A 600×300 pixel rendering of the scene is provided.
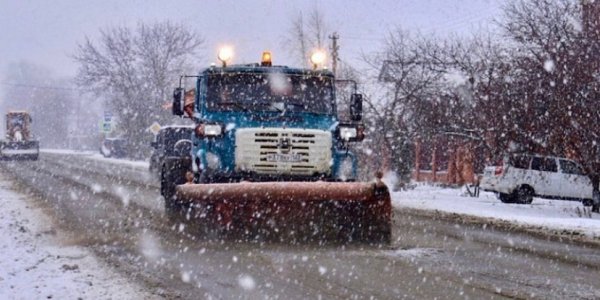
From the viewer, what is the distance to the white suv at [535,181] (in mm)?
20625

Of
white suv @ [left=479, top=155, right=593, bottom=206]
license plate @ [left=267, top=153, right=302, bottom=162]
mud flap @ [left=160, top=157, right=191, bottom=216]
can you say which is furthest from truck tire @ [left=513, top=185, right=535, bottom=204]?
license plate @ [left=267, top=153, right=302, bottom=162]

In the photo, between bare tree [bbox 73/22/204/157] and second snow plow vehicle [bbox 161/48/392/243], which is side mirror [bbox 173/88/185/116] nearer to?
second snow plow vehicle [bbox 161/48/392/243]

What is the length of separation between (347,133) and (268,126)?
4.11ft

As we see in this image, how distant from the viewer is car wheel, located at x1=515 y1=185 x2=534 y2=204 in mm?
20828

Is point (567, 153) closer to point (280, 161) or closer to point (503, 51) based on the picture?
point (503, 51)

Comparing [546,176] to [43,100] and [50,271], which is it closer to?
[50,271]

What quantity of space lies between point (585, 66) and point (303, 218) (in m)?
8.55

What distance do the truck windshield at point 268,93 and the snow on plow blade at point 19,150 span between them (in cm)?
3652

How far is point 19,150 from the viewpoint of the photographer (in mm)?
43844

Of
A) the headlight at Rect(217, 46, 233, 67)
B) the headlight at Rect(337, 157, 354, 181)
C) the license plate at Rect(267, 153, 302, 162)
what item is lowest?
the headlight at Rect(337, 157, 354, 181)

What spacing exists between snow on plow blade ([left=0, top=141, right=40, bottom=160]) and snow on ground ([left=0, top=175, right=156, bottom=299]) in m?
35.5

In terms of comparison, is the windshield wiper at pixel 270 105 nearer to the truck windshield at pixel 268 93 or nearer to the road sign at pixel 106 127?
the truck windshield at pixel 268 93

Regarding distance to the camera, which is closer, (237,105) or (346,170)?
(346,170)

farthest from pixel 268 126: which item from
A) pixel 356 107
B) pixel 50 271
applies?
pixel 50 271
